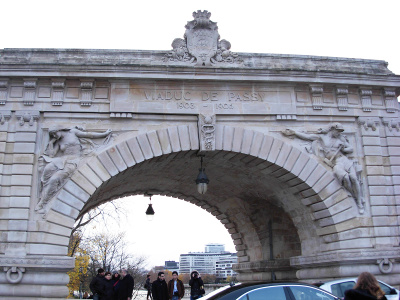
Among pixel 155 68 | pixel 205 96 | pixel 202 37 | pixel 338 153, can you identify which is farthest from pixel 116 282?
pixel 202 37

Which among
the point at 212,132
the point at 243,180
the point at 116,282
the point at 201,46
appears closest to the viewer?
the point at 116,282

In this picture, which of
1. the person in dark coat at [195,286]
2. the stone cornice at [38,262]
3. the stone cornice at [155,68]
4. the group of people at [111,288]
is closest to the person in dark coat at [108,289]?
the group of people at [111,288]

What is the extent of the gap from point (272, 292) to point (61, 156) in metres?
7.69

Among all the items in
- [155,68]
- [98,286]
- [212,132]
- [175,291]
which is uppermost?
[155,68]

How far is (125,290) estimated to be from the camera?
11711 millimetres

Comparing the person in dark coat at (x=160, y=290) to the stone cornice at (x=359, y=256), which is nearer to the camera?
the person in dark coat at (x=160, y=290)

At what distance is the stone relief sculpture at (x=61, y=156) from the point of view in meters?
12.7

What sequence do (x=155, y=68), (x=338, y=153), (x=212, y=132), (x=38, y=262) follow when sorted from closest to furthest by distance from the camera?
(x=38, y=262), (x=212, y=132), (x=155, y=68), (x=338, y=153)

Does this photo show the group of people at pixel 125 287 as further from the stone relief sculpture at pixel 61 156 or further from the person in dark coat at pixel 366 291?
the person in dark coat at pixel 366 291

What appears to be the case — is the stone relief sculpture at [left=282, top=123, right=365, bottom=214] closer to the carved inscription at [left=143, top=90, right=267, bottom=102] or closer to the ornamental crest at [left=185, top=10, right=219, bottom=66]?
the carved inscription at [left=143, top=90, right=267, bottom=102]

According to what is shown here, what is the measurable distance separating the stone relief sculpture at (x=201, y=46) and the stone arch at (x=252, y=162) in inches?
86.0

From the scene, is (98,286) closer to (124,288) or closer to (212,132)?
(124,288)

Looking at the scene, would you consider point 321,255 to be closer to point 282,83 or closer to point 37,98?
point 282,83

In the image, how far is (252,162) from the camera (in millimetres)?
14578
